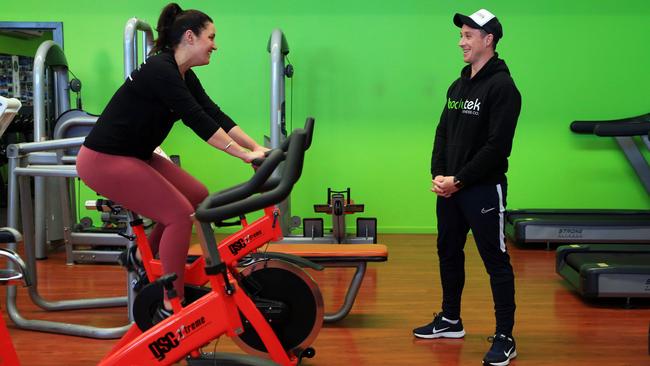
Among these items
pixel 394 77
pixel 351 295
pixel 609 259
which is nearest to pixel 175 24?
pixel 351 295

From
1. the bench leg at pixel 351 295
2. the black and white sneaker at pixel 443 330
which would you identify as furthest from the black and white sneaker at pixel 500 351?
the bench leg at pixel 351 295

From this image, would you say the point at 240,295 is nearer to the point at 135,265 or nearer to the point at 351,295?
the point at 135,265

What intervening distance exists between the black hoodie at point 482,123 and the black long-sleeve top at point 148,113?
1.09 meters

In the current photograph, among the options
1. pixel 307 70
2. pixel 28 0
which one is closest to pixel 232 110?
pixel 307 70

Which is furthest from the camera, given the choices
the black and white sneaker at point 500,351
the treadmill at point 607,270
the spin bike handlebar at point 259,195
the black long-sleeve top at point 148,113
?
the treadmill at point 607,270

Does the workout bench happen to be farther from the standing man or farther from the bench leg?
the standing man

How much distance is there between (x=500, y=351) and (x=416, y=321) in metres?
0.74

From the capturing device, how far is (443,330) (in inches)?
140

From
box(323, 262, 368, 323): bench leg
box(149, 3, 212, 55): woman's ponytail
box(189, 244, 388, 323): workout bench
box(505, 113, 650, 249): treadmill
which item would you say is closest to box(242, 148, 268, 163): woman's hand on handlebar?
box(149, 3, 212, 55): woman's ponytail

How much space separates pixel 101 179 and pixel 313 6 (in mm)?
4110

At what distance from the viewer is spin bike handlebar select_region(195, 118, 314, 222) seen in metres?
1.89

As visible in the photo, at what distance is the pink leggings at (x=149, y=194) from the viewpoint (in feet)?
9.11

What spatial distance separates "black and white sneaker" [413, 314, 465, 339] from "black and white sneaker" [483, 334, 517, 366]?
1.05 ft

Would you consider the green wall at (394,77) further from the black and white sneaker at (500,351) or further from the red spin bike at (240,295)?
the black and white sneaker at (500,351)
